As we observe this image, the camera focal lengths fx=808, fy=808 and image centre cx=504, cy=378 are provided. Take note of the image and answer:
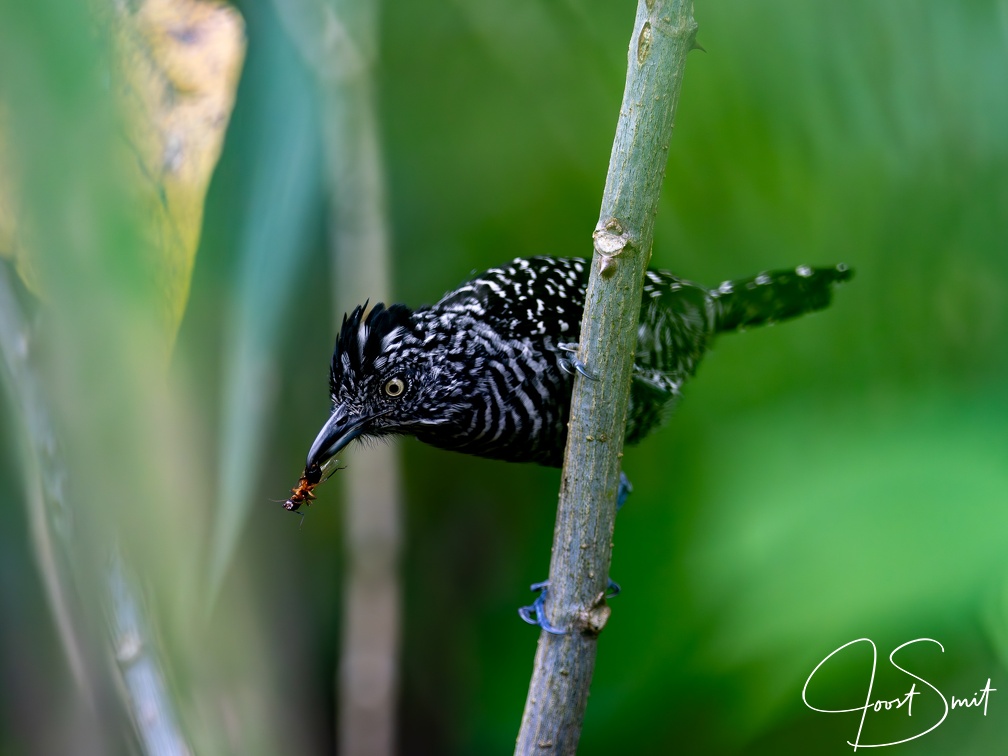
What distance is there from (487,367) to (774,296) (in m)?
0.48

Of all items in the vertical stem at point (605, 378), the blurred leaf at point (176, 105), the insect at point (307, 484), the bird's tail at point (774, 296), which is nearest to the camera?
the vertical stem at point (605, 378)

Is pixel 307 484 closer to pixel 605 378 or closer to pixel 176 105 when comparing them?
pixel 605 378

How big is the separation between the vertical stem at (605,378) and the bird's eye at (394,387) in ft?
0.88

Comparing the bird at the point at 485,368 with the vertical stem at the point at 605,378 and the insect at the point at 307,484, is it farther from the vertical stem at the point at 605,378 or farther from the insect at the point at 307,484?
the vertical stem at the point at 605,378

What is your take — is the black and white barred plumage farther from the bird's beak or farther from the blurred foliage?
the blurred foliage

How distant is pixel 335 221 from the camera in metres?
1.49

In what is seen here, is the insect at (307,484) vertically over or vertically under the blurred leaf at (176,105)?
under

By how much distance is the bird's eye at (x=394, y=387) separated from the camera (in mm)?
1010

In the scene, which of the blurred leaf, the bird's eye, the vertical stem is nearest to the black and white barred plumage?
the bird's eye

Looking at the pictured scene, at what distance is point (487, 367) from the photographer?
1.04 m

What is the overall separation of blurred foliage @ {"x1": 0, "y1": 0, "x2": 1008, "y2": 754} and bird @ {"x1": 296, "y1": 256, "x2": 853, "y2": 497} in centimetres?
30

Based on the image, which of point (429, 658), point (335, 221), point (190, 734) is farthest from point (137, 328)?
point (429, 658)

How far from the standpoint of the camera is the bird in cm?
101

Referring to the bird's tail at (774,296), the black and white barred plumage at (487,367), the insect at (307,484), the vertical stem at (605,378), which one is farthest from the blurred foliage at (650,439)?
the vertical stem at (605,378)
